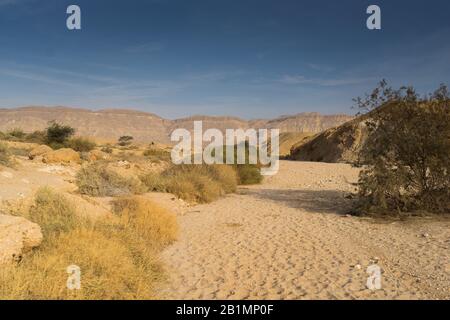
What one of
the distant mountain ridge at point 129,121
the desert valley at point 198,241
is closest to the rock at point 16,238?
the desert valley at point 198,241

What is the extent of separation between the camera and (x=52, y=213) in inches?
263

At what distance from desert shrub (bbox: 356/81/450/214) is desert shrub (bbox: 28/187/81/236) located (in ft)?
22.6

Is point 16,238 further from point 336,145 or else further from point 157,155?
point 336,145

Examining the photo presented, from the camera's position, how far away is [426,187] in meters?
9.84

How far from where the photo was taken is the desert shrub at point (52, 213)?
587cm

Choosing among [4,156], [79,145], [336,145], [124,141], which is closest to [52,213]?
[4,156]

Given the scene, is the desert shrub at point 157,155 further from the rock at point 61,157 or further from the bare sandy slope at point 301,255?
the bare sandy slope at point 301,255

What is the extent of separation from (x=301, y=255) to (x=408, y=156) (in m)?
4.94

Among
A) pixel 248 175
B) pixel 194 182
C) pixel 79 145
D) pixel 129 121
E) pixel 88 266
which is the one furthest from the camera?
pixel 129 121

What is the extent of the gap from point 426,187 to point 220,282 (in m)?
6.78

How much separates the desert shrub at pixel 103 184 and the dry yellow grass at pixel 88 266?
11.6 feet

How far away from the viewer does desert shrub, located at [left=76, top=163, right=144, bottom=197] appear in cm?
1051

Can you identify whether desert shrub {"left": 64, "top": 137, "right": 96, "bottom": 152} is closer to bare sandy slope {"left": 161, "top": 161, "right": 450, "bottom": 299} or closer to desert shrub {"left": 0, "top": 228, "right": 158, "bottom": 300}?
bare sandy slope {"left": 161, "top": 161, "right": 450, "bottom": 299}
